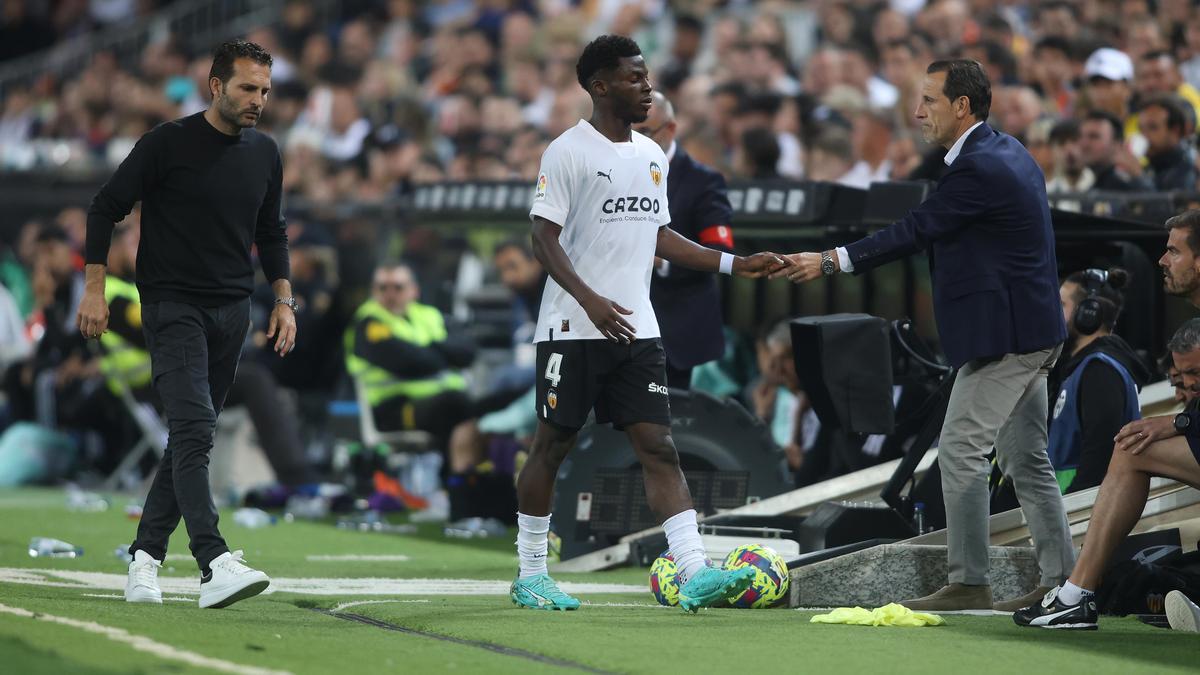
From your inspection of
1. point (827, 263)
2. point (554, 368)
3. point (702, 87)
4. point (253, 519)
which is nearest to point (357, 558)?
point (253, 519)

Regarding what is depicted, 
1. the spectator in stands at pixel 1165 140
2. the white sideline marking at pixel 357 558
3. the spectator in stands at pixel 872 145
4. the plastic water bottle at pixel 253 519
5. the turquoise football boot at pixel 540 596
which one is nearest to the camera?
the turquoise football boot at pixel 540 596

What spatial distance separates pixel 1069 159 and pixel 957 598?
431 centimetres

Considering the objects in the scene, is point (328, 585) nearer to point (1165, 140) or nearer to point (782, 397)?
point (782, 397)

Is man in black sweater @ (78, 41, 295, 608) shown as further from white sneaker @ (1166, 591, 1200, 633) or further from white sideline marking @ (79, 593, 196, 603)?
white sneaker @ (1166, 591, 1200, 633)

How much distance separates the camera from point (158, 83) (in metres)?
23.0

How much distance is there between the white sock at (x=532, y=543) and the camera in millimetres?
7445

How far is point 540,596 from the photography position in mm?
7465

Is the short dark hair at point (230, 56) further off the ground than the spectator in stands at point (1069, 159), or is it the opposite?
the spectator in stands at point (1069, 159)

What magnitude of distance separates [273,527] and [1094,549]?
22.0 ft

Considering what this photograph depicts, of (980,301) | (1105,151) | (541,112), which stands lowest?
(980,301)

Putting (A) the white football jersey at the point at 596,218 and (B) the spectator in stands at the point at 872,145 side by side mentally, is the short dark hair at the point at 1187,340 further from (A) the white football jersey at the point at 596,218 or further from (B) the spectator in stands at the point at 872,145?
(B) the spectator in stands at the point at 872,145

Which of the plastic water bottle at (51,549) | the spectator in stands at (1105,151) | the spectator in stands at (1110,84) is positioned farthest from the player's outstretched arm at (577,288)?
the spectator in stands at (1110,84)

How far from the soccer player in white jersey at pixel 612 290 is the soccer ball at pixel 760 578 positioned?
0.28 m

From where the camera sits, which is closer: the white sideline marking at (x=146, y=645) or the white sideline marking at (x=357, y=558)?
the white sideline marking at (x=146, y=645)
